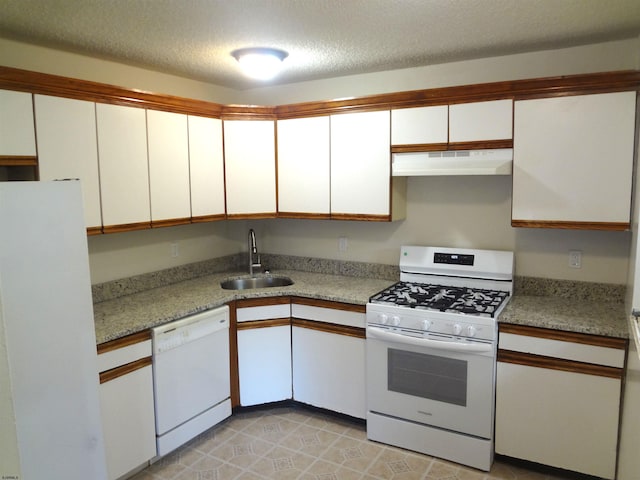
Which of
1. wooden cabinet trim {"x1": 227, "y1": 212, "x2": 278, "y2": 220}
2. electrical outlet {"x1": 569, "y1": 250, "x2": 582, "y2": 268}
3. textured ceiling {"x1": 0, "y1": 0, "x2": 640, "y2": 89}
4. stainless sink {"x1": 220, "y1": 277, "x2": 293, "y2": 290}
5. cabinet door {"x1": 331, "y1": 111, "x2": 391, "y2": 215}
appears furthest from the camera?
stainless sink {"x1": 220, "y1": 277, "x2": 293, "y2": 290}

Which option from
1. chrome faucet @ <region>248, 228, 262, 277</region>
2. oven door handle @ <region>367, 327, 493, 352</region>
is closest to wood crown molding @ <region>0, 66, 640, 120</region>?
chrome faucet @ <region>248, 228, 262, 277</region>

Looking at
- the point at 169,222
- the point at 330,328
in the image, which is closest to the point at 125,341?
the point at 169,222

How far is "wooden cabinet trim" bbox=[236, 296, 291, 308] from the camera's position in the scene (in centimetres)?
318

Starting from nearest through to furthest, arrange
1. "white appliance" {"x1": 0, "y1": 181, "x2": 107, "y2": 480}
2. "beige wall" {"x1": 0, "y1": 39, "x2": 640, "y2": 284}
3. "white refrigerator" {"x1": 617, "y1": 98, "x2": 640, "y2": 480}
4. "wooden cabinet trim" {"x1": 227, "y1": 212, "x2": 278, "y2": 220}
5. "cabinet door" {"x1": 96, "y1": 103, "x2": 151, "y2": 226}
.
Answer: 1. "white appliance" {"x1": 0, "y1": 181, "x2": 107, "y2": 480}
2. "white refrigerator" {"x1": 617, "y1": 98, "x2": 640, "y2": 480}
3. "cabinet door" {"x1": 96, "y1": 103, "x2": 151, "y2": 226}
4. "beige wall" {"x1": 0, "y1": 39, "x2": 640, "y2": 284}
5. "wooden cabinet trim" {"x1": 227, "y1": 212, "x2": 278, "y2": 220}

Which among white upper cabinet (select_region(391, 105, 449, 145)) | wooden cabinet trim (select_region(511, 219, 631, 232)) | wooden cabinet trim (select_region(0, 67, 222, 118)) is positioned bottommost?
wooden cabinet trim (select_region(511, 219, 631, 232))

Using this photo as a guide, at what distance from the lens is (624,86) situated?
2.45m

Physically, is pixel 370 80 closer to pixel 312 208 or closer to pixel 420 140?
pixel 420 140

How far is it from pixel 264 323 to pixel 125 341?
99cm

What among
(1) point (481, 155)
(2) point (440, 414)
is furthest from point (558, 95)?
(2) point (440, 414)

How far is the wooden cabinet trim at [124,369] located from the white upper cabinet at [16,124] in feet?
3.77

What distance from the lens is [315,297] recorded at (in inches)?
123

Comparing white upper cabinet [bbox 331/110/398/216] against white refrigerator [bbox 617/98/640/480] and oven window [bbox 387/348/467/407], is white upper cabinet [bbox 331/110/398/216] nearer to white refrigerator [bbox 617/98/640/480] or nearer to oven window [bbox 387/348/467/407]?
oven window [bbox 387/348/467/407]

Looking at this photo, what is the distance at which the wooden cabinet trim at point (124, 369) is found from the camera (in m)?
2.38

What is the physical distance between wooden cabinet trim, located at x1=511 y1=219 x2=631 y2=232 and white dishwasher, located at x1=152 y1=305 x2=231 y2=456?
1.92 metres
